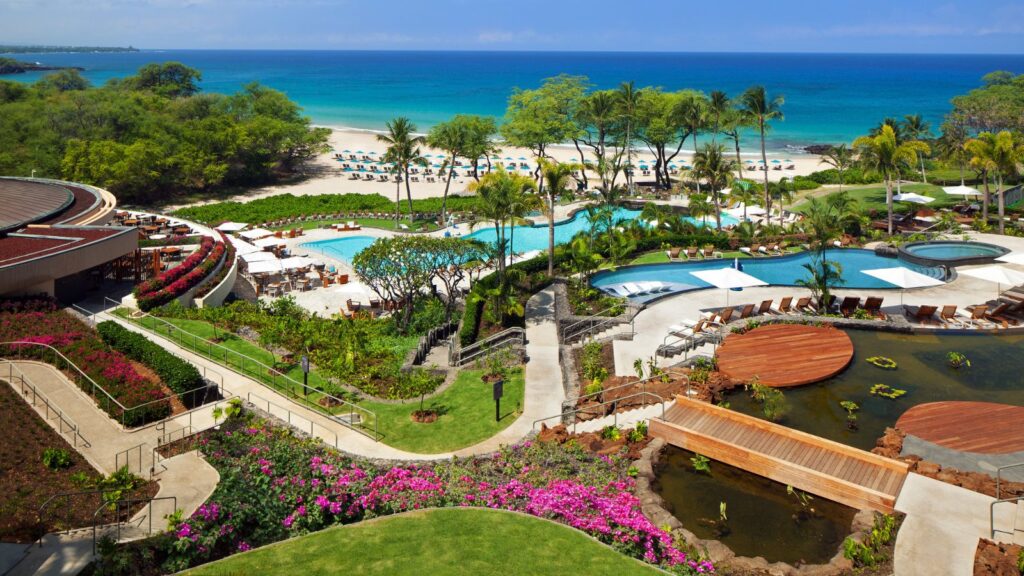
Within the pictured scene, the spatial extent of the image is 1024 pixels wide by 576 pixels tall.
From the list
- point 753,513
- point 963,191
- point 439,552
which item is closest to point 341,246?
point 439,552

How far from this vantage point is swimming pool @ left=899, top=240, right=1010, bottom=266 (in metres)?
35.7

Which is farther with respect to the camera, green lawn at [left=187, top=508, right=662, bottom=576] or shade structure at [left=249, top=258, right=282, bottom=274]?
shade structure at [left=249, top=258, right=282, bottom=274]

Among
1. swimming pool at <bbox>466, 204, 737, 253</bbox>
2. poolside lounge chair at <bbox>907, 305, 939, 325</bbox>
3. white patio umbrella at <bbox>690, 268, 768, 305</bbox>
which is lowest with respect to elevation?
poolside lounge chair at <bbox>907, 305, 939, 325</bbox>

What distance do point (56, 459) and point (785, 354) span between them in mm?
21553

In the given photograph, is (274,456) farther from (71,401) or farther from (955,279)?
(955,279)

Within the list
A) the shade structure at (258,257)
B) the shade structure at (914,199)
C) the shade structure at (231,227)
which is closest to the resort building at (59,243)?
the shade structure at (258,257)

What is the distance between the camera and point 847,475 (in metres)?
16.7

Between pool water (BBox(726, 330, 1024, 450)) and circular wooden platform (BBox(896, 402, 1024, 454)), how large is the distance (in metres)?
0.75

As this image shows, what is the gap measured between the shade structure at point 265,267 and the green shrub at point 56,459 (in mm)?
20486

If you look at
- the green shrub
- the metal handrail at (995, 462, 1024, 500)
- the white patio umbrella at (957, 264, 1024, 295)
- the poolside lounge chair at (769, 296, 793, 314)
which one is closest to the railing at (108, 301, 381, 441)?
the green shrub

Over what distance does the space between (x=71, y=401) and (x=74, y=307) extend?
10.4m

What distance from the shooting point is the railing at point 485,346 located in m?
26.5

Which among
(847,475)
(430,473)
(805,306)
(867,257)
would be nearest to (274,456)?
(430,473)

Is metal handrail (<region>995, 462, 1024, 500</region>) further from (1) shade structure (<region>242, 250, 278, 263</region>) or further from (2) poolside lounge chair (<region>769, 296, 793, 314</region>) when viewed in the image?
(1) shade structure (<region>242, 250, 278, 263</region>)
